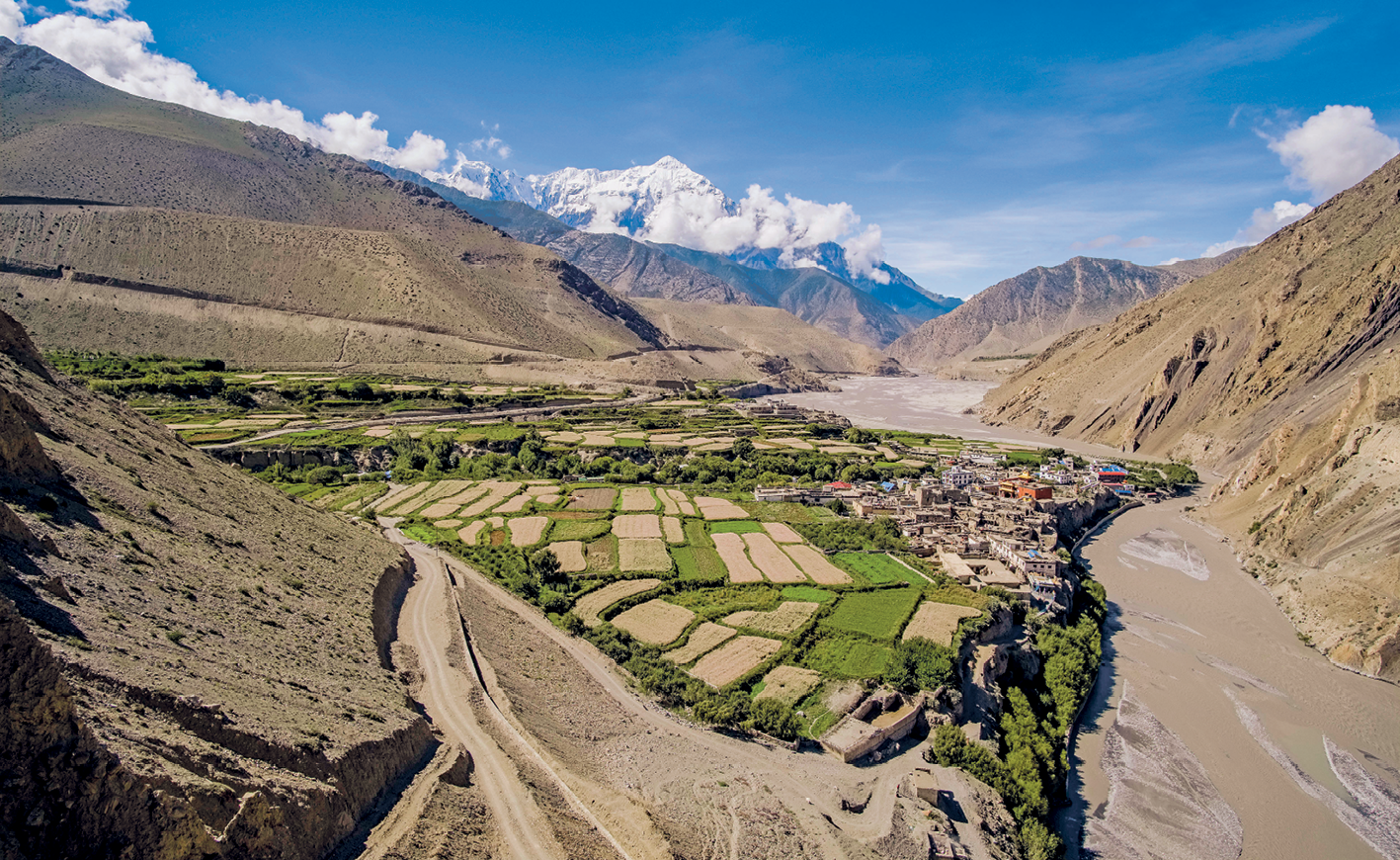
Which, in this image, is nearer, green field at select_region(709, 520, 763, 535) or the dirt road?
the dirt road

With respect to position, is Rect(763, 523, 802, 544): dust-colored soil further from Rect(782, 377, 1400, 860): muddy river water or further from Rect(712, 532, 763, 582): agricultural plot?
Rect(782, 377, 1400, 860): muddy river water

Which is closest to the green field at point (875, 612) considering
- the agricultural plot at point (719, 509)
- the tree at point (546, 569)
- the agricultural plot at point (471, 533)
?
the tree at point (546, 569)

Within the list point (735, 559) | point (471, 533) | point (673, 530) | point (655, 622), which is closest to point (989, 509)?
point (735, 559)

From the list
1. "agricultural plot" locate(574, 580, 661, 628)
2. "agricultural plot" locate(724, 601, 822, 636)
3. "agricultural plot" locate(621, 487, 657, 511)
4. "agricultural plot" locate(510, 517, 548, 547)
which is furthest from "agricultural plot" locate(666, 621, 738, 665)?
"agricultural plot" locate(621, 487, 657, 511)

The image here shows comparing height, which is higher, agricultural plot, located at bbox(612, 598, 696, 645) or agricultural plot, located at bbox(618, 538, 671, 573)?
agricultural plot, located at bbox(618, 538, 671, 573)

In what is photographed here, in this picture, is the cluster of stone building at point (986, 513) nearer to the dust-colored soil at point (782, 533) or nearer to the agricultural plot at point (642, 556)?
the dust-colored soil at point (782, 533)
